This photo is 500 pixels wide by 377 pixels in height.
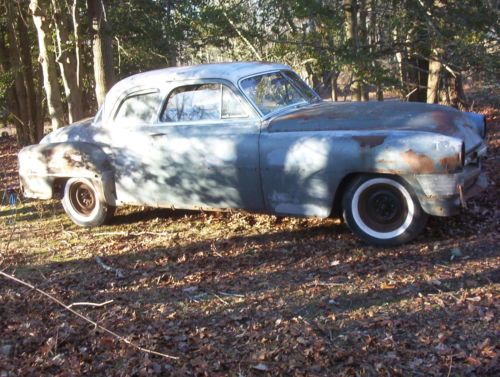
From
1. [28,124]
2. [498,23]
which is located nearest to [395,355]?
[498,23]

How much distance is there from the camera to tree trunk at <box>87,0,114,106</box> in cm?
1045

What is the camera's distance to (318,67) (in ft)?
35.3

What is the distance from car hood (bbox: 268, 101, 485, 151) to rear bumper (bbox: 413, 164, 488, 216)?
1.44 feet

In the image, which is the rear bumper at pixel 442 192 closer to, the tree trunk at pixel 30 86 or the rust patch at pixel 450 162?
the rust patch at pixel 450 162

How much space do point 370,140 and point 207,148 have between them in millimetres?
1833

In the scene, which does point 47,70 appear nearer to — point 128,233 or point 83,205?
point 83,205

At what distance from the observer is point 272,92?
678 centimetres

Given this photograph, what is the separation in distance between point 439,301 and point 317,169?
6.37 feet

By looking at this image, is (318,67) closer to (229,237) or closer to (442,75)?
(442,75)

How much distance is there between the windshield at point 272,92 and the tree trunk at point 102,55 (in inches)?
178

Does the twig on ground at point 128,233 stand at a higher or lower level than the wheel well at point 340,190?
lower

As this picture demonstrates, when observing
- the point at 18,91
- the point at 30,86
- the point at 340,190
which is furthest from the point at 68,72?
the point at 340,190

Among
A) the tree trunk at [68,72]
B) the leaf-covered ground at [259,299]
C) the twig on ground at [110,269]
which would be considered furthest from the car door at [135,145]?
the tree trunk at [68,72]

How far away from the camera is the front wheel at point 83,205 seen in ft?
25.0
